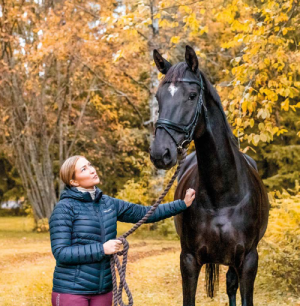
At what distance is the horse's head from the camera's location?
2.77 meters

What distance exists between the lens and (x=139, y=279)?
8.38 meters

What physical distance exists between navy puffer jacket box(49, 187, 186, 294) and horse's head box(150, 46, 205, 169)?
611mm

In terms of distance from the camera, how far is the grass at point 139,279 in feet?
21.8

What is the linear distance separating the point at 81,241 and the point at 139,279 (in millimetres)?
5595

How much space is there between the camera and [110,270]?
315 cm

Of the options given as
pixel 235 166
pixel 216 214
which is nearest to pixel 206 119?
pixel 235 166

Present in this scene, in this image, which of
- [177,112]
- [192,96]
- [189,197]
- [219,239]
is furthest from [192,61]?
[219,239]

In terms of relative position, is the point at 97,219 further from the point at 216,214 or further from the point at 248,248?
the point at 248,248

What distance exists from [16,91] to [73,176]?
1345cm

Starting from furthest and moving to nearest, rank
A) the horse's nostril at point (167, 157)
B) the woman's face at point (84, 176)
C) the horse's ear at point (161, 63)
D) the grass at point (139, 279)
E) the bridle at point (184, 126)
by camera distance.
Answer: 1. the grass at point (139, 279)
2. the horse's ear at point (161, 63)
3. the woman's face at point (84, 176)
4. the bridle at point (184, 126)
5. the horse's nostril at point (167, 157)

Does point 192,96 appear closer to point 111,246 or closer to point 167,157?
point 167,157

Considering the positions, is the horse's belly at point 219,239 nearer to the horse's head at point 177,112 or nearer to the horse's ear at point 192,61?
the horse's head at point 177,112

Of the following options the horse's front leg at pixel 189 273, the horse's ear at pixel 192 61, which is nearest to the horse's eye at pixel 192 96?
the horse's ear at pixel 192 61

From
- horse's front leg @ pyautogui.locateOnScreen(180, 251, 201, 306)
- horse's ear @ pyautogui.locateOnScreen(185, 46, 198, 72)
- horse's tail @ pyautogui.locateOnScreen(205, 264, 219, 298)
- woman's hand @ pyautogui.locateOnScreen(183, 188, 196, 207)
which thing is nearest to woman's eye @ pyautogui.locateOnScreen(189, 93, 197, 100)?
horse's ear @ pyautogui.locateOnScreen(185, 46, 198, 72)
